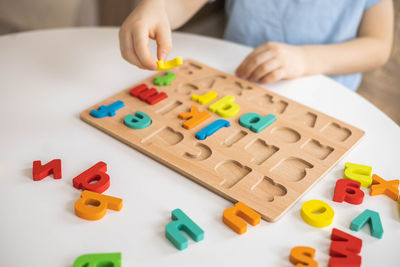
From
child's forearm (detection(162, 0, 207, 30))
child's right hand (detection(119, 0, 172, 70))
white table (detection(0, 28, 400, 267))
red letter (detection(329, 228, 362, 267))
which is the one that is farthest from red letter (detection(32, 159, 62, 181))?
child's forearm (detection(162, 0, 207, 30))

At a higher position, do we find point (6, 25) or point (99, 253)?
point (99, 253)

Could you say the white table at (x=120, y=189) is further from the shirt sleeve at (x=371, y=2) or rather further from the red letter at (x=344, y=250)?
the shirt sleeve at (x=371, y=2)

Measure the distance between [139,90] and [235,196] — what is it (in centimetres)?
29

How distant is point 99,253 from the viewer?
0.46 metres

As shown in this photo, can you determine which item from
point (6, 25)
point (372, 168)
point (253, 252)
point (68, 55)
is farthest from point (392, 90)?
point (6, 25)

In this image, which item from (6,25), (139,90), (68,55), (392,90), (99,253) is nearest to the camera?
(99,253)

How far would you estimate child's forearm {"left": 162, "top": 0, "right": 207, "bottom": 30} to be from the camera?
931 mm

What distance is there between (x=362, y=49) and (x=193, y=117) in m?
0.53

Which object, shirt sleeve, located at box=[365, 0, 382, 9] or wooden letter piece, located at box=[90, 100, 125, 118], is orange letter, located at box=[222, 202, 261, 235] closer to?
wooden letter piece, located at box=[90, 100, 125, 118]

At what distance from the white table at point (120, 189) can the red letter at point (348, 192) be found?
0.01 metres

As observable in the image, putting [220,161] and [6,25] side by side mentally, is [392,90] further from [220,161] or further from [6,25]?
[6,25]

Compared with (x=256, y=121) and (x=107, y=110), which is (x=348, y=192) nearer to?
(x=256, y=121)

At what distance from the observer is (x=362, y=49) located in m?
0.99

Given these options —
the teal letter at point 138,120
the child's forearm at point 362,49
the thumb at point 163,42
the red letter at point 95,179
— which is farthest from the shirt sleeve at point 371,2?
Result: the red letter at point 95,179
